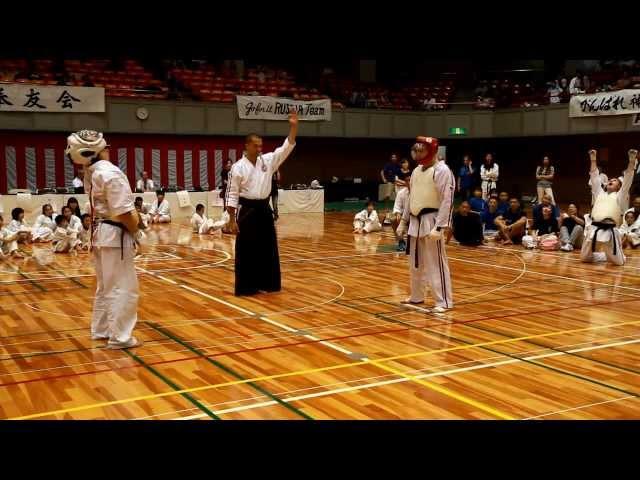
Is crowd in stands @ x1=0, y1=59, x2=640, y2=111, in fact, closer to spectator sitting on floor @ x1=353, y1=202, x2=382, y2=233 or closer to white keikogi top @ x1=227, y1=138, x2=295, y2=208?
spectator sitting on floor @ x1=353, y1=202, x2=382, y2=233

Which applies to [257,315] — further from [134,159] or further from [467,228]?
[134,159]

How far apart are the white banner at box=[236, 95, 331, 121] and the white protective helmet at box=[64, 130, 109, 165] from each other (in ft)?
61.2

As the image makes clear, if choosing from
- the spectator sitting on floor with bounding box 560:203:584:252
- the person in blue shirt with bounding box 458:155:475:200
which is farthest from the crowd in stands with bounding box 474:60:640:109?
the spectator sitting on floor with bounding box 560:203:584:252

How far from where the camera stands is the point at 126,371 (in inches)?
202

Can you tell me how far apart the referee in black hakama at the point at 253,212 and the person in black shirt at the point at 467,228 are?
5.85m

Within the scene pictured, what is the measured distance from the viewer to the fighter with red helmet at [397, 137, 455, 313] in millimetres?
7031

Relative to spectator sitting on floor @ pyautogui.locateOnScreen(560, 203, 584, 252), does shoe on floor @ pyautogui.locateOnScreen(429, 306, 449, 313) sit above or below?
below

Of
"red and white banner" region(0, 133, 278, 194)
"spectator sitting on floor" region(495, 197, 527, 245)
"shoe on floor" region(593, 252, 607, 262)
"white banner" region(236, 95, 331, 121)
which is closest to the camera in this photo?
"shoe on floor" region(593, 252, 607, 262)

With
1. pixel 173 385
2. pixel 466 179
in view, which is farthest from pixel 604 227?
pixel 466 179

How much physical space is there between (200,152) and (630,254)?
15624mm

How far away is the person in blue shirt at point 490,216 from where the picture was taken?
15.0 metres

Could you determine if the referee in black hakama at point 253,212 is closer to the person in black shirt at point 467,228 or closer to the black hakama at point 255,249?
the black hakama at point 255,249

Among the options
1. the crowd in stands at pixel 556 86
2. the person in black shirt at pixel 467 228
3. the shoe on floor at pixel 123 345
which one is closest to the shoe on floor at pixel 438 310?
the shoe on floor at pixel 123 345
